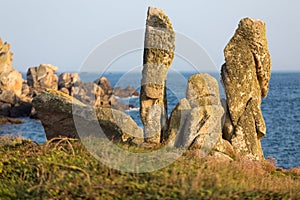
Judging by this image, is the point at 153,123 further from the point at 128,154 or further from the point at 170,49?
the point at 128,154

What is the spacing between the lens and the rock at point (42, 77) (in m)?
91.5

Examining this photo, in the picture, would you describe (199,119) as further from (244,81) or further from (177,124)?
(244,81)

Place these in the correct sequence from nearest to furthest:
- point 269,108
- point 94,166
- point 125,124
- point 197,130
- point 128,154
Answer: point 94,166 < point 128,154 < point 197,130 < point 125,124 < point 269,108

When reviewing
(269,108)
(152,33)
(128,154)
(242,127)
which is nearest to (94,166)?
(128,154)

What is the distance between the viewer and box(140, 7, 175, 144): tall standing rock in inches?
772

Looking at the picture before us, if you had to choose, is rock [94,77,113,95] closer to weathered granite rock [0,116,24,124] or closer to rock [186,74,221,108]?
weathered granite rock [0,116,24,124]

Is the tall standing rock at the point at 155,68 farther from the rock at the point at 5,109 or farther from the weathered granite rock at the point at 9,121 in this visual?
the rock at the point at 5,109

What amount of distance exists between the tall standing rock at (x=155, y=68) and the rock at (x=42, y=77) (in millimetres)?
73026

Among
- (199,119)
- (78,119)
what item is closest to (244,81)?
(199,119)

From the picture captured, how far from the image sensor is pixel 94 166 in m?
11.2

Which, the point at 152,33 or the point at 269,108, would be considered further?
the point at 269,108

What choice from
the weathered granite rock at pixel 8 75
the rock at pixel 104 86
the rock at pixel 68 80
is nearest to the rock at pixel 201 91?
the weathered granite rock at pixel 8 75

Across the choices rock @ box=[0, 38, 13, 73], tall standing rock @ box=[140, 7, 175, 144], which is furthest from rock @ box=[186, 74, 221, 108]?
rock @ box=[0, 38, 13, 73]

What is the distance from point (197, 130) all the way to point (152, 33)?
4.45 m
